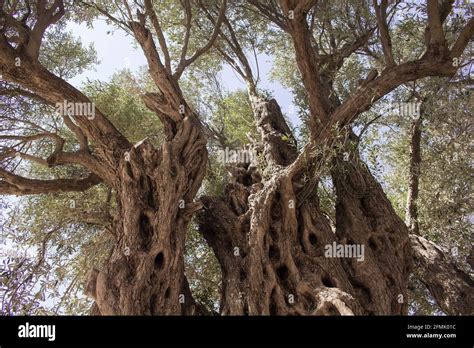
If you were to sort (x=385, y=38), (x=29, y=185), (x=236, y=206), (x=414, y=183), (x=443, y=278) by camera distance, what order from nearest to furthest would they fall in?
(x=385, y=38) < (x=443, y=278) < (x=29, y=185) < (x=236, y=206) < (x=414, y=183)

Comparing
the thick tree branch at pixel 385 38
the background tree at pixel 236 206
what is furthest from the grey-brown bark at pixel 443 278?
the thick tree branch at pixel 385 38

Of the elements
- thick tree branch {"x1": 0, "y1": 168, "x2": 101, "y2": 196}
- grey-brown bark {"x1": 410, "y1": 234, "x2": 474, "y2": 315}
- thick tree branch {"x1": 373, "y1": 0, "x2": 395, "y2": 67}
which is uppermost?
thick tree branch {"x1": 373, "y1": 0, "x2": 395, "y2": 67}

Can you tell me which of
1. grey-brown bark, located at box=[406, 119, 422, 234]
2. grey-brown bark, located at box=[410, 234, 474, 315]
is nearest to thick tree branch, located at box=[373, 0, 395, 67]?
grey-brown bark, located at box=[406, 119, 422, 234]

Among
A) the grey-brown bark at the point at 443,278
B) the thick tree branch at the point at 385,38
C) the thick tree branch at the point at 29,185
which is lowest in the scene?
the grey-brown bark at the point at 443,278

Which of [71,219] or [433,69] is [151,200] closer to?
[71,219]

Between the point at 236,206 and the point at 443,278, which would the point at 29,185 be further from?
the point at 443,278

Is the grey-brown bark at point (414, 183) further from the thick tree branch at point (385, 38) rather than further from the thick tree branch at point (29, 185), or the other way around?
the thick tree branch at point (29, 185)

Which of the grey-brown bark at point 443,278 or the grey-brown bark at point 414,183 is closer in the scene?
the grey-brown bark at point 443,278

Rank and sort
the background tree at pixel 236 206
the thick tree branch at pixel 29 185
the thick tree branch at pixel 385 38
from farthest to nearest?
1. the thick tree branch at pixel 29 185
2. the thick tree branch at pixel 385 38
3. the background tree at pixel 236 206

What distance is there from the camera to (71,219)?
784 cm

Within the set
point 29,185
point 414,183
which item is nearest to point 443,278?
point 414,183

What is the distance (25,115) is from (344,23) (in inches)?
301

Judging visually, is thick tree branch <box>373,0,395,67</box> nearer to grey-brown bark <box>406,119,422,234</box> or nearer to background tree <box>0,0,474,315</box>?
background tree <box>0,0,474,315</box>

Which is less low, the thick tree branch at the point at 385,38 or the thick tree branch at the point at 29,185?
the thick tree branch at the point at 385,38
